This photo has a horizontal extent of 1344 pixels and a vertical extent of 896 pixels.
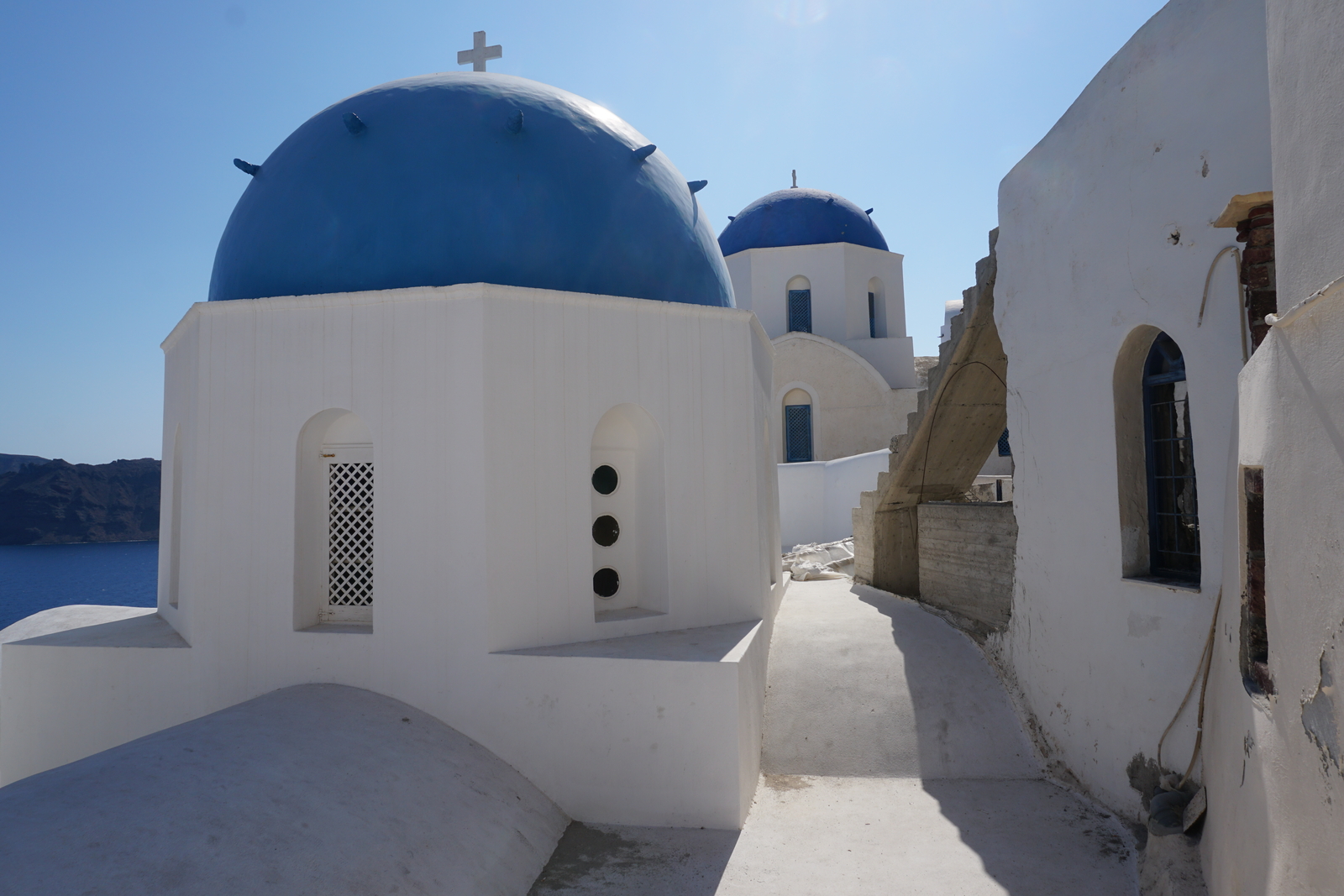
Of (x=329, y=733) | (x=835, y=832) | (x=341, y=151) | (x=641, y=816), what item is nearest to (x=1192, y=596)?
(x=835, y=832)

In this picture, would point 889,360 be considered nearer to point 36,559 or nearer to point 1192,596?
point 1192,596

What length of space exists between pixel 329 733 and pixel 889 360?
1765 cm

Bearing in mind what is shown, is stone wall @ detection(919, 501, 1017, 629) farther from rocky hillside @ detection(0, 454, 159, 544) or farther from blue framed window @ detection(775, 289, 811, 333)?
rocky hillside @ detection(0, 454, 159, 544)

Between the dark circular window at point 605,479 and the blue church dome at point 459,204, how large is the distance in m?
1.53

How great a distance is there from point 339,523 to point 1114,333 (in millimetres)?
6024

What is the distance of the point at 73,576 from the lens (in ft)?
192

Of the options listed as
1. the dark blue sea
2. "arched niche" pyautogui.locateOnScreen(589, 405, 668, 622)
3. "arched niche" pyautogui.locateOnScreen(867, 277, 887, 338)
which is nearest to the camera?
"arched niche" pyautogui.locateOnScreen(589, 405, 668, 622)

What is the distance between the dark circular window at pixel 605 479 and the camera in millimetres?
7363

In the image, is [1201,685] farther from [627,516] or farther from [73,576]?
[73,576]

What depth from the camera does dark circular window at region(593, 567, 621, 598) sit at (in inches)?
291

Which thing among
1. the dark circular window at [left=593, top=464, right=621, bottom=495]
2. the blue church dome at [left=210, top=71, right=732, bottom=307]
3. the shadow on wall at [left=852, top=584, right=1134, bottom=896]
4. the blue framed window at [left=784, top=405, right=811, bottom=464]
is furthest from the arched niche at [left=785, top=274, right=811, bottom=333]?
the dark circular window at [left=593, top=464, right=621, bottom=495]

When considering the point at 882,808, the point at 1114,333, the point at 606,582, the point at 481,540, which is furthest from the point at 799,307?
the point at 882,808

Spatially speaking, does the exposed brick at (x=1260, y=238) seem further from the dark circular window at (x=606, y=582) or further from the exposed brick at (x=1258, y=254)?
the dark circular window at (x=606, y=582)

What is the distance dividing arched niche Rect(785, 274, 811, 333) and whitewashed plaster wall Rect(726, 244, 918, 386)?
0.24 ft
